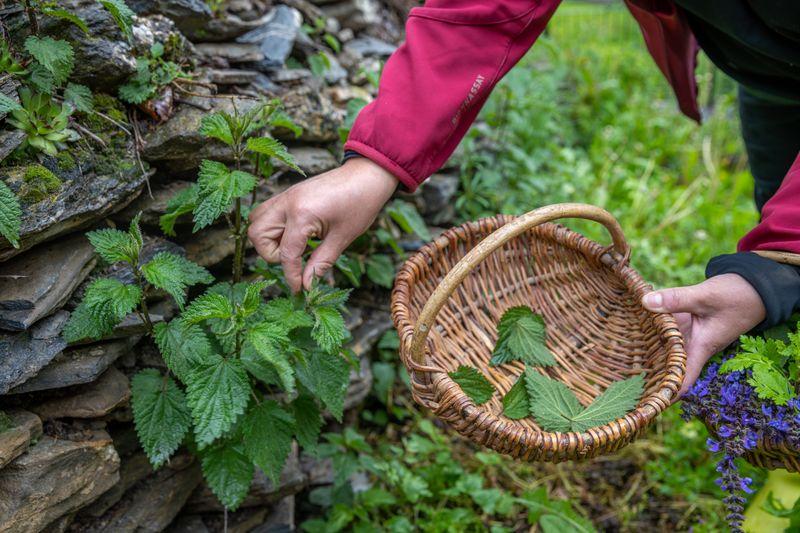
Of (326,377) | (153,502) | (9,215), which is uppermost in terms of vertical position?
(9,215)

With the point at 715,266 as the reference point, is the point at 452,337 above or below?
below

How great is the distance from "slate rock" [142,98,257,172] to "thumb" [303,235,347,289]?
55cm

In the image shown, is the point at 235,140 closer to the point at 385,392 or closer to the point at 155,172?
the point at 155,172

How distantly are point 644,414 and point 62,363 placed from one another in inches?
53.5

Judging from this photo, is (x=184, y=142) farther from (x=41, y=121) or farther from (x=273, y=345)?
(x=273, y=345)

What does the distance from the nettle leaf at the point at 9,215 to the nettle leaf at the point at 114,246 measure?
15cm

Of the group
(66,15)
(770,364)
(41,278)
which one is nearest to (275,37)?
(66,15)

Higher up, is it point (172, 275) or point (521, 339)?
point (172, 275)

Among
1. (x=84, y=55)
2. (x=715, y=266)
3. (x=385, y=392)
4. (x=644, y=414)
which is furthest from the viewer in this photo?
(x=385, y=392)

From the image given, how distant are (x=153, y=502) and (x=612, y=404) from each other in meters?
1.27

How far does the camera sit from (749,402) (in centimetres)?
135

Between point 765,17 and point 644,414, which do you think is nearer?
point 644,414

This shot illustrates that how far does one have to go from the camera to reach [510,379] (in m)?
1.77

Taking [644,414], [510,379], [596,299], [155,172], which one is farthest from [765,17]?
[155,172]
